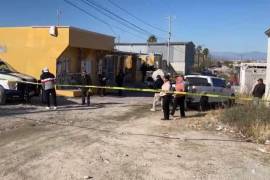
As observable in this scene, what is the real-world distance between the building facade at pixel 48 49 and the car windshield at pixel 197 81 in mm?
7530

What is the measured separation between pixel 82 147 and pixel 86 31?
17.8 metres

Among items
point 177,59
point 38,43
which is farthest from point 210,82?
point 177,59

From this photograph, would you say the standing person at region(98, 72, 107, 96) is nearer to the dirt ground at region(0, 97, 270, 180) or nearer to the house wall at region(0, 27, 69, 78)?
the house wall at region(0, 27, 69, 78)

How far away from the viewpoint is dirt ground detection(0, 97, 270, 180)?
29.6 feet

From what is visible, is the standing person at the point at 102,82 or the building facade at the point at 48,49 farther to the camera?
the standing person at the point at 102,82

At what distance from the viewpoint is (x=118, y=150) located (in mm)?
10938

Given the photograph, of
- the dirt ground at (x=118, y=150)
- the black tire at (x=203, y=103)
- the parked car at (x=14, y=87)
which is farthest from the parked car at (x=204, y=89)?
the parked car at (x=14, y=87)

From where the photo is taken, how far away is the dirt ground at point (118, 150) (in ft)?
29.6

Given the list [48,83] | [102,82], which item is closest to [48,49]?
[102,82]

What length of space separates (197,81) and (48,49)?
898 cm

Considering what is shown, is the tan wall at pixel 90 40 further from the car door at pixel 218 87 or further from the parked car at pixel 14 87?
the car door at pixel 218 87

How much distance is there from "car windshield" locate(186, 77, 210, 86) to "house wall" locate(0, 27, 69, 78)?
299 inches

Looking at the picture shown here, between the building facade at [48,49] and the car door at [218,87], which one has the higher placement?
the building facade at [48,49]

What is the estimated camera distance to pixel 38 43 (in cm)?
2702
